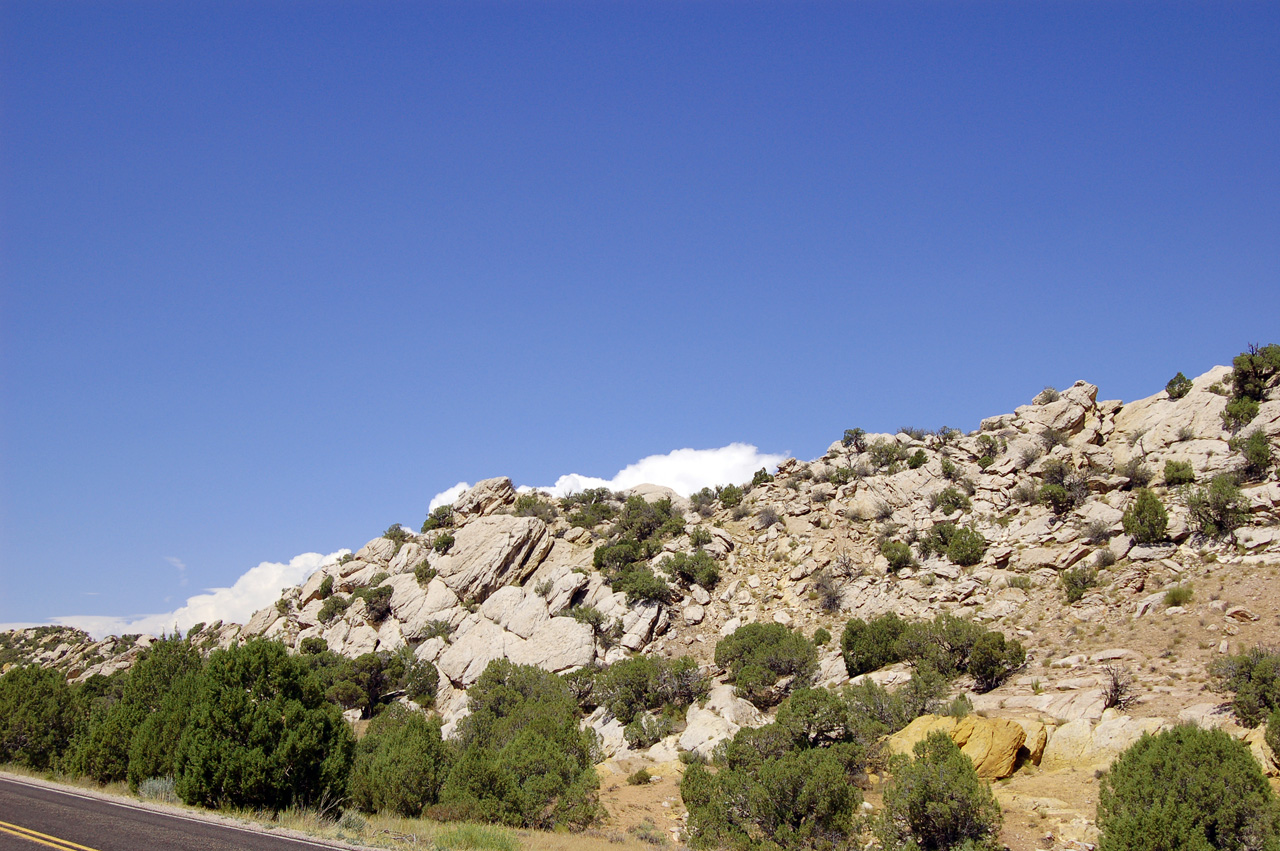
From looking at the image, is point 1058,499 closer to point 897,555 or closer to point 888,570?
point 897,555

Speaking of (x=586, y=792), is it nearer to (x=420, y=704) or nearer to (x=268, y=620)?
(x=420, y=704)

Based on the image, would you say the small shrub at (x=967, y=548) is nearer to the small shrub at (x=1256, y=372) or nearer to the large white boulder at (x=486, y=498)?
the small shrub at (x=1256, y=372)

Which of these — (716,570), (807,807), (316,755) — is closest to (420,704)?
(716,570)

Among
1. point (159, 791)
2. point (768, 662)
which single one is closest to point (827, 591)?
point (768, 662)

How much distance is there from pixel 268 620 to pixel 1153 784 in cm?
6087

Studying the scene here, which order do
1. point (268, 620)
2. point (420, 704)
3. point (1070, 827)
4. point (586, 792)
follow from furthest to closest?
point (268, 620) → point (420, 704) → point (586, 792) → point (1070, 827)

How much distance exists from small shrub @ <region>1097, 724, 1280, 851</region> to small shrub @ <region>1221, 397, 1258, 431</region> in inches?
1185

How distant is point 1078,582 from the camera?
29.9m

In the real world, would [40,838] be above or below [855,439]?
below

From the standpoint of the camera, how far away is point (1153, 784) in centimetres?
1336

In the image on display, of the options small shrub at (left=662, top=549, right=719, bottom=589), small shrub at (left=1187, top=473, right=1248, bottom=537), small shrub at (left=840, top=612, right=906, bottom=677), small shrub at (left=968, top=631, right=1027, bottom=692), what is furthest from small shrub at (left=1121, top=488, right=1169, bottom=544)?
small shrub at (left=662, top=549, right=719, bottom=589)

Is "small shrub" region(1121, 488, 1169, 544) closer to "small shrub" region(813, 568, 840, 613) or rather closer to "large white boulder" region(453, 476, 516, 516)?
"small shrub" region(813, 568, 840, 613)

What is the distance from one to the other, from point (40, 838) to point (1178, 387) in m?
56.4

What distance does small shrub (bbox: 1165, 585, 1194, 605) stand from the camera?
2617 cm
